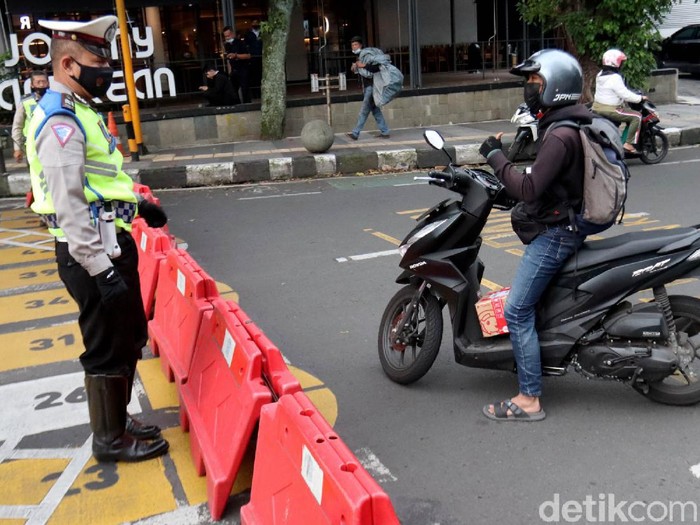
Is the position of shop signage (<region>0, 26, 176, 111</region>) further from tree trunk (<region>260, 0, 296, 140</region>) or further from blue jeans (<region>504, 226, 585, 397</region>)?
blue jeans (<region>504, 226, 585, 397</region>)

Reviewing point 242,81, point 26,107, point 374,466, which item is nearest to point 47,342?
point 374,466

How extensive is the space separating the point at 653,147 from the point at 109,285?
9.83 meters

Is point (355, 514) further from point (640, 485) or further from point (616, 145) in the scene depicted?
point (616, 145)

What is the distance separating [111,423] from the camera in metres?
3.51

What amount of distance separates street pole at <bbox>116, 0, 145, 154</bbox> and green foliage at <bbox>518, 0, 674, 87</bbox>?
7.49m

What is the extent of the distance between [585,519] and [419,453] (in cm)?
85

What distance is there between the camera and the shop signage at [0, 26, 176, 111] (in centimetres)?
1312

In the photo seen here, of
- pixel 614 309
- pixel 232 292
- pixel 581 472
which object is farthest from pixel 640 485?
pixel 232 292

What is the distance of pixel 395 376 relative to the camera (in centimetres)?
Result: 425

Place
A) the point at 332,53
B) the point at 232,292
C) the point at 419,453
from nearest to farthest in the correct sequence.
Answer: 1. the point at 419,453
2. the point at 232,292
3. the point at 332,53

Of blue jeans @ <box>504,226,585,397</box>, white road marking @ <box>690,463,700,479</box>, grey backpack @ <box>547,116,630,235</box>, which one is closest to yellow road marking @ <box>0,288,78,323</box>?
blue jeans @ <box>504,226,585,397</box>

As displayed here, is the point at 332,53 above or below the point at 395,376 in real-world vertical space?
above

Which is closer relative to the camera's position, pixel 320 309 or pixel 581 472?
pixel 581 472

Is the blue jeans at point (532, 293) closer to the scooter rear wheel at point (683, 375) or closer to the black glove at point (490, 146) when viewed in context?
the black glove at point (490, 146)
